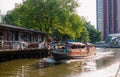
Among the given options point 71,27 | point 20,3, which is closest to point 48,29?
point 71,27

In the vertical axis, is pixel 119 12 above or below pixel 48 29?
above

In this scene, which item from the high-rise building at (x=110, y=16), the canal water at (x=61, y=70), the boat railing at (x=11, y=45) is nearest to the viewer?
the canal water at (x=61, y=70)

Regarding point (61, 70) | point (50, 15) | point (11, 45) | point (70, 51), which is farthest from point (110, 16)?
point (61, 70)

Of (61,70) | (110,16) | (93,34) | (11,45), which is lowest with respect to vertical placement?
(61,70)

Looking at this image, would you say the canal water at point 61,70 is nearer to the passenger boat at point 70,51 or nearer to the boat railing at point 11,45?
the boat railing at point 11,45

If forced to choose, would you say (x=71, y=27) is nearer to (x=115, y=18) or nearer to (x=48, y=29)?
(x=48, y=29)

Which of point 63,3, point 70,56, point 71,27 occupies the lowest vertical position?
point 70,56

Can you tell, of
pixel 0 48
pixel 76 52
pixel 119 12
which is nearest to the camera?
pixel 0 48

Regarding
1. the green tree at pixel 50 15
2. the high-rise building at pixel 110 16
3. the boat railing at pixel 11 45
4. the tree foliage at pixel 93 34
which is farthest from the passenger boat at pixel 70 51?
the high-rise building at pixel 110 16

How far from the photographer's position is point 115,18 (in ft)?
459

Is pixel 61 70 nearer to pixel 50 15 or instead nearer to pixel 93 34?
pixel 50 15

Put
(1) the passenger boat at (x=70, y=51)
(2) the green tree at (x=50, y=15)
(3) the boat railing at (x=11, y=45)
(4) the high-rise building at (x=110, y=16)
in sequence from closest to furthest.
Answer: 1. (3) the boat railing at (x=11, y=45)
2. (1) the passenger boat at (x=70, y=51)
3. (2) the green tree at (x=50, y=15)
4. (4) the high-rise building at (x=110, y=16)

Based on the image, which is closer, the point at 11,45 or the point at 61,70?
the point at 61,70

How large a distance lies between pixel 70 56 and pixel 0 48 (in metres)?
8.46
